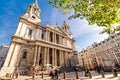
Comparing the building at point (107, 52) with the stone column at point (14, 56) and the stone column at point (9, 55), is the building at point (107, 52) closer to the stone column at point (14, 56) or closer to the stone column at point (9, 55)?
the stone column at point (14, 56)

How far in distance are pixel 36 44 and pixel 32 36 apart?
454 cm

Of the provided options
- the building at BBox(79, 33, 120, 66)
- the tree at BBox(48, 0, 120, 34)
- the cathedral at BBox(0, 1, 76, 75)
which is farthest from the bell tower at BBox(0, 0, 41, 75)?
the building at BBox(79, 33, 120, 66)

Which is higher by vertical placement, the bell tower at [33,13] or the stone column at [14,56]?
the bell tower at [33,13]

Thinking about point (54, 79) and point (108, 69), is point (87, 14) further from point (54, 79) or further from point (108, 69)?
point (108, 69)

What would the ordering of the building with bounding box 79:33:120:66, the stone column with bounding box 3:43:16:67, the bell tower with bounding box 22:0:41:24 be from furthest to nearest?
1. the building with bounding box 79:33:120:66
2. the bell tower with bounding box 22:0:41:24
3. the stone column with bounding box 3:43:16:67

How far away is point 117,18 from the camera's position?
7301mm

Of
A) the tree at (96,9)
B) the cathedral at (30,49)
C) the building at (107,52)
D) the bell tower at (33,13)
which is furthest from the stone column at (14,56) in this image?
the building at (107,52)

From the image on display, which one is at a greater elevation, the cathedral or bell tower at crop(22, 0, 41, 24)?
bell tower at crop(22, 0, 41, 24)

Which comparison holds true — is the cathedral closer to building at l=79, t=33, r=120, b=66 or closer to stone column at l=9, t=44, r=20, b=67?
stone column at l=9, t=44, r=20, b=67

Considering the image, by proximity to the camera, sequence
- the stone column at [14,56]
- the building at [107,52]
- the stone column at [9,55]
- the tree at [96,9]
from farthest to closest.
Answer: the building at [107,52] < the stone column at [14,56] < the stone column at [9,55] < the tree at [96,9]

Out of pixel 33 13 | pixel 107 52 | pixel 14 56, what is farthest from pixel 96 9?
pixel 107 52

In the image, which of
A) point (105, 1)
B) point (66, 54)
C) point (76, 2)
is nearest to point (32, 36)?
point (66, 54)

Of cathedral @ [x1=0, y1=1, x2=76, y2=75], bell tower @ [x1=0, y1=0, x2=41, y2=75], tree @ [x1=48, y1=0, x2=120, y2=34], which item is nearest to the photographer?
tree @ [x1=48, y1=0, x2=120, y2=34]

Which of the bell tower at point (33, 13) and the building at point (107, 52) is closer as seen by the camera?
the bell tower at point (33, 13)
